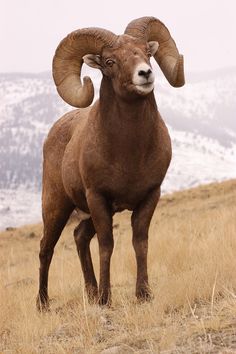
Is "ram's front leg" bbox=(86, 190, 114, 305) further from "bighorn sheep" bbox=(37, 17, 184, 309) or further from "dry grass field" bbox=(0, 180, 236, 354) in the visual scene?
"dry grass field" bbox=(0, 180, 236, 354)

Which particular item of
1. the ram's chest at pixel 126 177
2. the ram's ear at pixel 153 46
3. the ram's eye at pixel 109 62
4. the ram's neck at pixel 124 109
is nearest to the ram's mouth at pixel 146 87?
the ram's neck at pixel 124 109

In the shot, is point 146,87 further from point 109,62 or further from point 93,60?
point 93,60

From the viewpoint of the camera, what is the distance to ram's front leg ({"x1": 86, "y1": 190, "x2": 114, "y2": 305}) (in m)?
6.25

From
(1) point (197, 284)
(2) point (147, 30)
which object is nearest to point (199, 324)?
(1) point (197, 284)

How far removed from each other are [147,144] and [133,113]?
32 cm

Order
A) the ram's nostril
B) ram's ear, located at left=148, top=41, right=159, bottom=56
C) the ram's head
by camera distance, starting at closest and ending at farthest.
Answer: the ram's nostril < the ram's head < ram's ear, located at left=148, top=41, right=159, bottom=56

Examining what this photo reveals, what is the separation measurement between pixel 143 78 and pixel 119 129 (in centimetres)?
72

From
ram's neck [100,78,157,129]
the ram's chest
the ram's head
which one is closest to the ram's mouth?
the ram's head

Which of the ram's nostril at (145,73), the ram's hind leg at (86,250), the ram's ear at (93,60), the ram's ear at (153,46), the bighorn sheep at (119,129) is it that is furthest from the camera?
the ram's hind leg at (86,250)

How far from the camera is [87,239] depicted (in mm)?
7668

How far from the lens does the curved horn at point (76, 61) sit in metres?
6.34

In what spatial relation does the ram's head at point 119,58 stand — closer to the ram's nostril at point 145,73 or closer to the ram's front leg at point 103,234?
the ram's nostril at point 145,73

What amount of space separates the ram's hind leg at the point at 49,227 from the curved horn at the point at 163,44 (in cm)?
192

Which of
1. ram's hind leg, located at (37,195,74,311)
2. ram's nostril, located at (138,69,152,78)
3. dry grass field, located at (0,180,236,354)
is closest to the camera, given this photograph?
dry grass field, located at (0,180,236,354)
